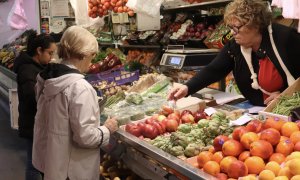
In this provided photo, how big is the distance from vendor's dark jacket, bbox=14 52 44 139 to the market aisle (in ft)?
4.80

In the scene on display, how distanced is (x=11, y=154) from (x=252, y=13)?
4.65 meters

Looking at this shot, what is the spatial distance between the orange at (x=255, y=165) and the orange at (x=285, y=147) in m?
0.11

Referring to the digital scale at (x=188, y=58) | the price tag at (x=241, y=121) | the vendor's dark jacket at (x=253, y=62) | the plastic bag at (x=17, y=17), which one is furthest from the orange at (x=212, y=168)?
the plastic bag at (x=17, y=17)

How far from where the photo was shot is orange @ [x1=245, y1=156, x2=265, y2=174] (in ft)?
5.73

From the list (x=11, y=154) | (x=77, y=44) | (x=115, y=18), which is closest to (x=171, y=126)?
(x=77, y=44)

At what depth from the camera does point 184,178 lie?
200cm

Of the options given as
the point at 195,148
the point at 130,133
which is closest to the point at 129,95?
the point at 130,133

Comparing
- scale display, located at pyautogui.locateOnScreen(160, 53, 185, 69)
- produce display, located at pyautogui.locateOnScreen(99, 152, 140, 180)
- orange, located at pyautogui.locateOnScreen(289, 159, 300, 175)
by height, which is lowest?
produce display, located at pyautogui.locateOnScreen(99, 152, 140, 180)

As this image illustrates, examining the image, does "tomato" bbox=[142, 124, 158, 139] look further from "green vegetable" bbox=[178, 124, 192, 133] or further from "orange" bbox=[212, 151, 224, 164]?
"orange" bbox=[212, 151, 224, 164]

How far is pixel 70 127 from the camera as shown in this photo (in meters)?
2.51

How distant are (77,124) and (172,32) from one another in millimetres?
2824

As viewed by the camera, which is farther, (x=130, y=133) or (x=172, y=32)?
(x=172, y=32)

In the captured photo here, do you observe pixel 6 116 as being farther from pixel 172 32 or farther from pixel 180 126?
pixel 180 126

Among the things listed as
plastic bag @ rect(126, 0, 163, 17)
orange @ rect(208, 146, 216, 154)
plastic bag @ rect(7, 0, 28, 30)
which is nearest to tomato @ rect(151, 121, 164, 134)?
orange @ rect(208, 146, 216, 154)
